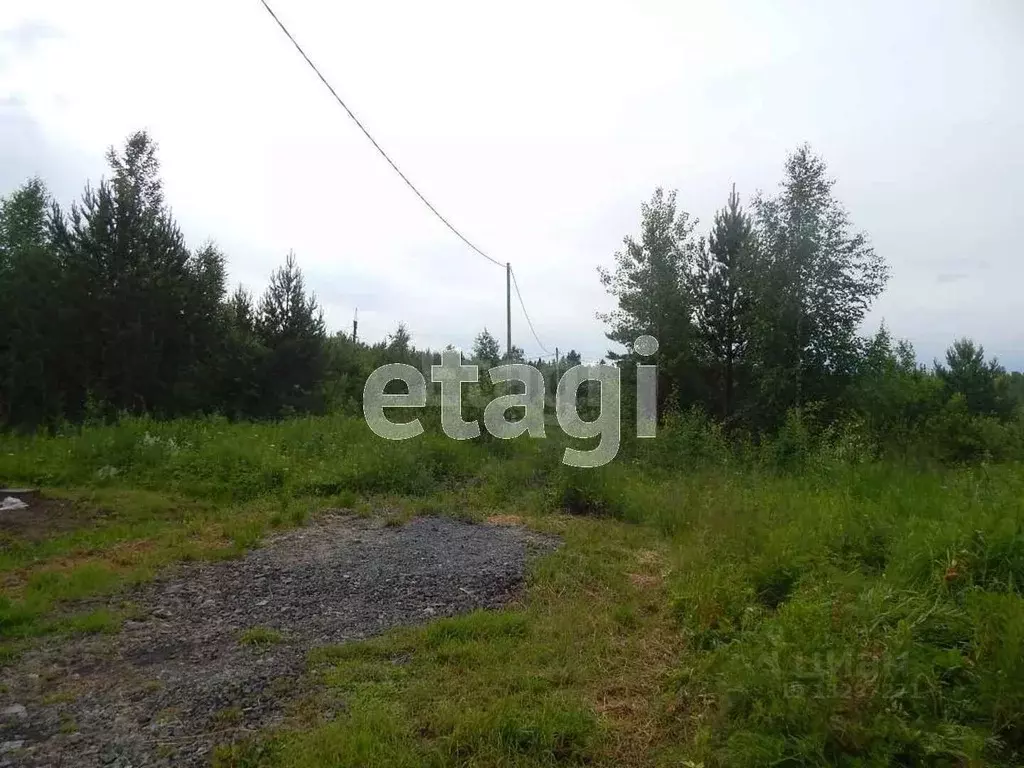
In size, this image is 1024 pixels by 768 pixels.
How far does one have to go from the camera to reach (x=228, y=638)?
3.62 meters

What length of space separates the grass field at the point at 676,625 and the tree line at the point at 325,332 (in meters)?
4.91

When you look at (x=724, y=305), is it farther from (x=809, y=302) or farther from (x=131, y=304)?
(x=131, y=304)

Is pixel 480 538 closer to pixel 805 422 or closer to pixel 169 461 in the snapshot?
pixel 169 461

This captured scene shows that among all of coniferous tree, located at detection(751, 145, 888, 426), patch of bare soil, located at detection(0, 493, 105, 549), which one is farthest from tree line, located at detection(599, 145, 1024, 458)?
patch of bare soil, located at detection(0, 493, 105, 549)

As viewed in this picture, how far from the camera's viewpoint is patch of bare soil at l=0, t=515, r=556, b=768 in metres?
2.60

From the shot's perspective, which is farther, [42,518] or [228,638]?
[42,518]

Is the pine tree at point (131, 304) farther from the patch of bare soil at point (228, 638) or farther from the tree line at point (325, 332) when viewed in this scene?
the patch of bare soil at point (228, 638)

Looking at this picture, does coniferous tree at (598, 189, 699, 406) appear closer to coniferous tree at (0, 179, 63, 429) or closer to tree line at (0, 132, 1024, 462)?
tree line at (0, 132, 1024, 462)

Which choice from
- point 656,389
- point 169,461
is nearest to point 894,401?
point 656,389

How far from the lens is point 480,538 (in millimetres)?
5848

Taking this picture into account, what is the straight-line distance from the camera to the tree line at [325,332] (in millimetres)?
11469

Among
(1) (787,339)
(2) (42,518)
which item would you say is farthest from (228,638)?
(1) (787,339)

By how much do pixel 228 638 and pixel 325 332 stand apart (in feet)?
42.1

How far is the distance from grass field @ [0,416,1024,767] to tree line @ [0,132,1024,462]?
4913mm
